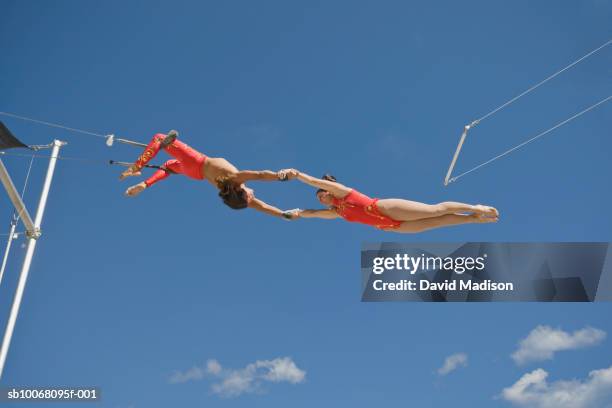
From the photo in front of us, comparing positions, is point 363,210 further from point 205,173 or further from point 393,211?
point 205,173

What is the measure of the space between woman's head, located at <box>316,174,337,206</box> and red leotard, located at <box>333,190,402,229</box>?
0.11 m

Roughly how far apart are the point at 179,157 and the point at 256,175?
1657mm

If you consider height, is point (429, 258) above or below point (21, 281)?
above

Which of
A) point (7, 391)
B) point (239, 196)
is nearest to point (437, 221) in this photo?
point (239, 196)

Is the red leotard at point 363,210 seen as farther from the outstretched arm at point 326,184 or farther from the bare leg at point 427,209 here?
the bare leg at point 427,209

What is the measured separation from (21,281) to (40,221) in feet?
4.56

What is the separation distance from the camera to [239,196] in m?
9.46

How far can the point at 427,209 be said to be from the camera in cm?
986

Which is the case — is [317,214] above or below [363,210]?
above

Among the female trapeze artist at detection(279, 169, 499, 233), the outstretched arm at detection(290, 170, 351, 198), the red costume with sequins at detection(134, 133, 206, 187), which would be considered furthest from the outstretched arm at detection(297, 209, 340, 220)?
the red costume with sequins at detection(134, 133, 206, 187)

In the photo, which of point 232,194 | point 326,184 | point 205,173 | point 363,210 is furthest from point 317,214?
point 205,173

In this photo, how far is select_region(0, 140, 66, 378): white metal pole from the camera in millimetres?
12109

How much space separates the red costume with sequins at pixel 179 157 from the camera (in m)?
9.91

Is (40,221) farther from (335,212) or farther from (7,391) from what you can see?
(335,212)
